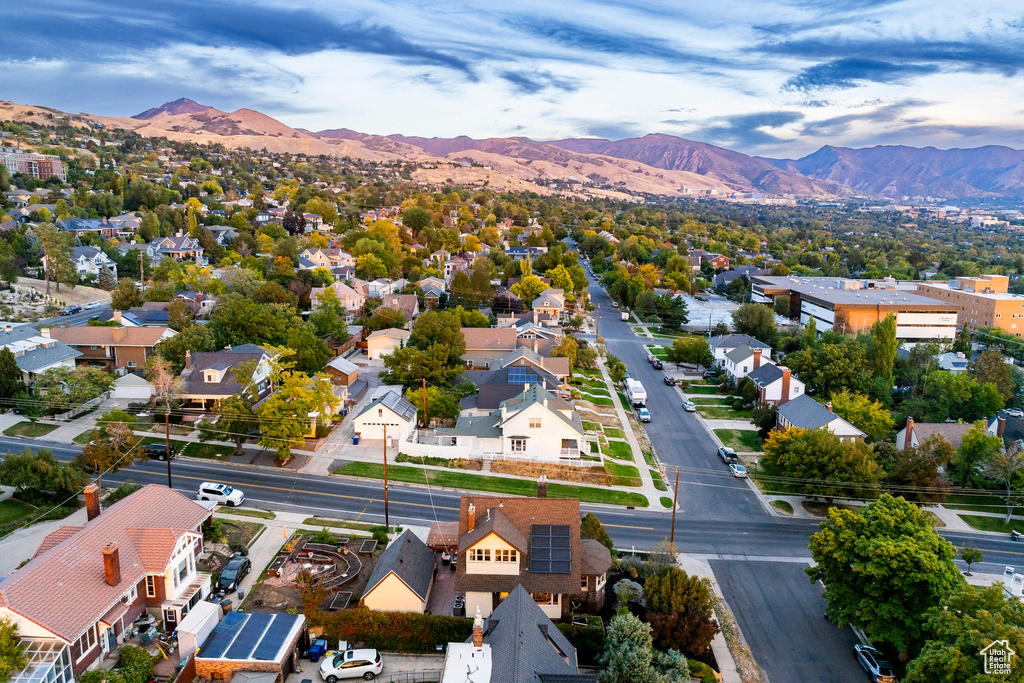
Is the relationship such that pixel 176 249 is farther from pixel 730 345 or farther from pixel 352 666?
pixel 352 666

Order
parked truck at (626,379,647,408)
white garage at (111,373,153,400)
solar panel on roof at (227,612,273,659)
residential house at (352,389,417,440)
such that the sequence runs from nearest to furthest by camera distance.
Result: solar panel on roof at (227,612,273,659) → residential house at (352,389,417,440) → white garage at (111,373,153,400) → parked truck at (626,379,647,408)

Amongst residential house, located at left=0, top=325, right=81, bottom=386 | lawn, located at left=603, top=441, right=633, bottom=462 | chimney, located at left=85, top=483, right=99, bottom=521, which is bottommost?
lawn, located at left=603, top=441, right=633, bottom=462

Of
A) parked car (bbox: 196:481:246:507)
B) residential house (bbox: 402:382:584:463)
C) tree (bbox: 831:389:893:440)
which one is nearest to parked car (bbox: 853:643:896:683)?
residential house (bbox: 402:382:584:463)

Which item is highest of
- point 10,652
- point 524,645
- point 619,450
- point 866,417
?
point 10,652

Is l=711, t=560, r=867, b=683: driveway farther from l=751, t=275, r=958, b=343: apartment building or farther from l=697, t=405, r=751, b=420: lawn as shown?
l=751, t=275, r=958, b=343: apartment building

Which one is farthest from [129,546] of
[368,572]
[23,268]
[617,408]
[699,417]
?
[23,268]

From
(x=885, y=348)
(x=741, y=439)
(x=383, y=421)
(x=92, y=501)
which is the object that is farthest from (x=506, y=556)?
(x=885, y=348)

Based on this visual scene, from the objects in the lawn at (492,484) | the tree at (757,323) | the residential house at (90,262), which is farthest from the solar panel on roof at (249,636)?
the residential house at (90,262)
